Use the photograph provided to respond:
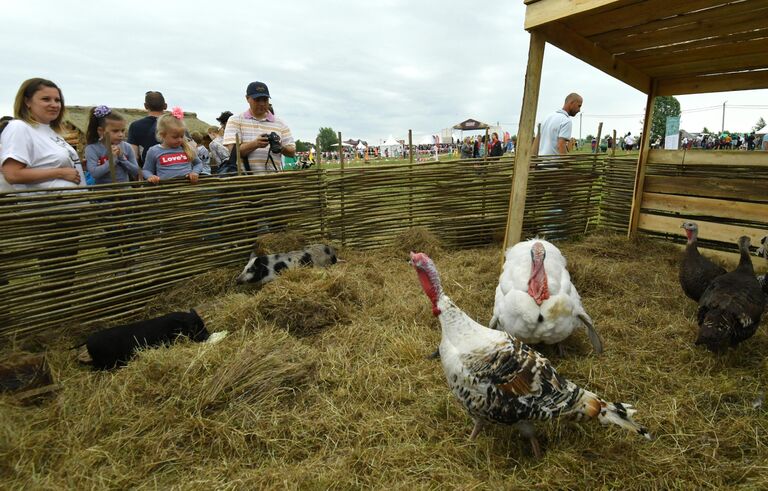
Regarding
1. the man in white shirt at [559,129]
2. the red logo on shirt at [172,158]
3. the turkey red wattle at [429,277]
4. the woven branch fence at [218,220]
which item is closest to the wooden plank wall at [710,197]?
the woven branch fence at [218,220]

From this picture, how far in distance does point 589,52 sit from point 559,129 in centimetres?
259

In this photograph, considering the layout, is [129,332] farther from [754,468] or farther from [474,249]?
[474,249]

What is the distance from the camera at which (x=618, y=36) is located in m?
3.89

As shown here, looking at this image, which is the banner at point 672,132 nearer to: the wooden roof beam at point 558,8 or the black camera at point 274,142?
the wooden roof beam at point 558,8

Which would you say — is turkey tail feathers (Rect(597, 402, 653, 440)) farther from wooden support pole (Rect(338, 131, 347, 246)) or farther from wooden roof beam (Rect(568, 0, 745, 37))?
wooden support pole (Rect(338, 131, 347, 246))

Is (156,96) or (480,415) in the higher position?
(156,96)

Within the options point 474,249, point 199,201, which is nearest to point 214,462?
point 199,201

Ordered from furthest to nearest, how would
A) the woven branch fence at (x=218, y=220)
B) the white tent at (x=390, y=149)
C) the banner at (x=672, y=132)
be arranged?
1. the white tent at (x=390, y=149)
2. the banner at (x=672, y=132)
3. the woven branch fence at (x=218, y=220)

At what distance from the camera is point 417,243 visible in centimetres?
640

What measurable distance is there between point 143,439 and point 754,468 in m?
3.52

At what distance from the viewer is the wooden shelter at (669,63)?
3244 mm

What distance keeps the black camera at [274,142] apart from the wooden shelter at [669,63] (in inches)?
127

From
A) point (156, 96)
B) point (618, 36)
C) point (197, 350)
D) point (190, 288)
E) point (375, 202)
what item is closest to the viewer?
point (197, 350)

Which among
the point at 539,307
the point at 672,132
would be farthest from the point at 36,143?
the point at 672,132
